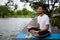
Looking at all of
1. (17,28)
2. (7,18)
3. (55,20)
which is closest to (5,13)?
(7,18)

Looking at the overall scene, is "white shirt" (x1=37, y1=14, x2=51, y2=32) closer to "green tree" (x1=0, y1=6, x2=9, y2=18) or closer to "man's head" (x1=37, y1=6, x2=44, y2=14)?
"man's head" (x1=37, y1=6, x2=44, y2=14)

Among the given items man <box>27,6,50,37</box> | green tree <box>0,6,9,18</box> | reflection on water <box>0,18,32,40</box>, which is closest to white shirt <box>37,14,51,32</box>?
man <box>27,6,50,37</box>

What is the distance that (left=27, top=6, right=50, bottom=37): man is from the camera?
2.07 meters

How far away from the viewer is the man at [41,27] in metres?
2.07

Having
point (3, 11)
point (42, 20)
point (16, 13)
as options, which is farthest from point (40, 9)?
point (3, 11)

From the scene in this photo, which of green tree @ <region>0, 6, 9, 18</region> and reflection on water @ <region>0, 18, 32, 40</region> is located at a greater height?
green tree @ <region>0, 6, 9, 18</region>

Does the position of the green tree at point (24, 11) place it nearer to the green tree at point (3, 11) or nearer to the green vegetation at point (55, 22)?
the green tree at point (3, 11)

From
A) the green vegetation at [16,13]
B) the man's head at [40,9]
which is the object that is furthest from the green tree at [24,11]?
the man's head at [40,9]

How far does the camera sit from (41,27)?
2084 millimetres

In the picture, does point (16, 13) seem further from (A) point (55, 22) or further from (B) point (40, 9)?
(A) point (55, 22)

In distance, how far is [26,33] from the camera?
6.86ft

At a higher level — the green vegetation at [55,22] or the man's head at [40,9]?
the man's head at [40,9]

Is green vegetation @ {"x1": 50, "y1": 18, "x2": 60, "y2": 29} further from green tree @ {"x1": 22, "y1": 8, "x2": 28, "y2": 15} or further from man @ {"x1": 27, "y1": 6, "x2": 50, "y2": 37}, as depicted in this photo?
green tree @ {"x1": 22, "y1": 8, "x2": 28, "y2": 15}

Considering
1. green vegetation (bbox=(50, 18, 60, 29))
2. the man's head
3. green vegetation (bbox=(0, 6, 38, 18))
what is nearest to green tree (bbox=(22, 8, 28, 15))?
green vegetation (bbox=(0, 6, 38, 18))
